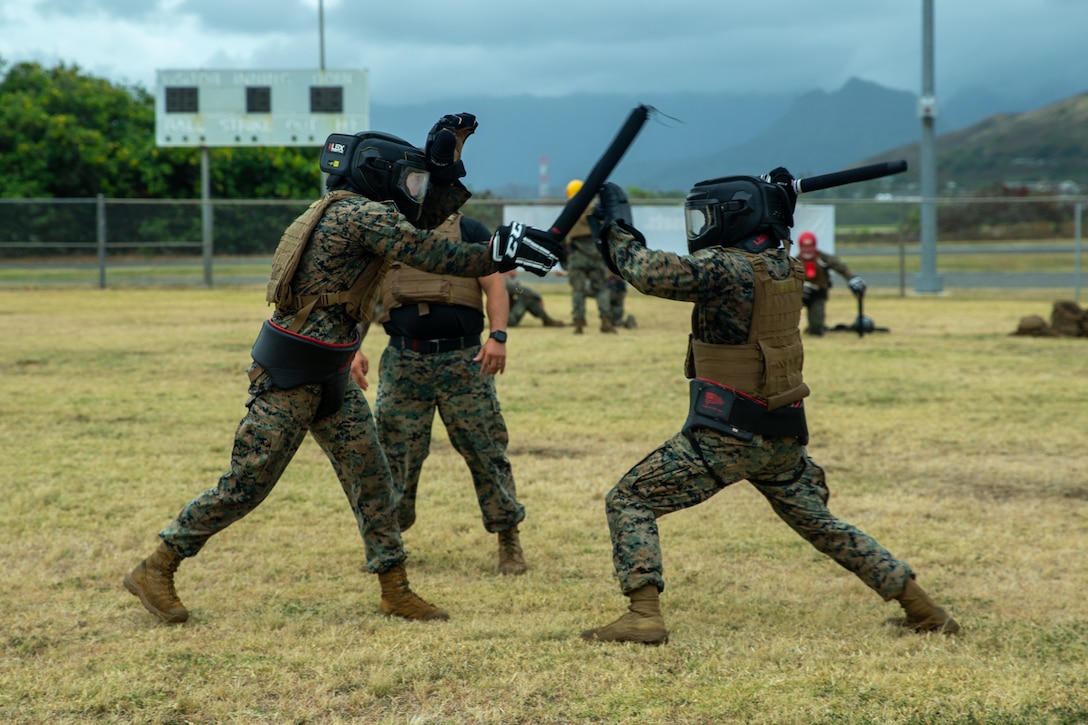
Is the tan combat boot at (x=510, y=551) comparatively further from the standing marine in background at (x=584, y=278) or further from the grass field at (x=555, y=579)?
the standing marine in background at (x=584, y=278)

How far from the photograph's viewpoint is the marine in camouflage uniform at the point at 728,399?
14.6ft

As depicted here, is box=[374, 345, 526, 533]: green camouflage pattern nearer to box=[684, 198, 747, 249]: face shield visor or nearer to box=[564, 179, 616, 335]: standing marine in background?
box=[684, 198, 747, 249]: face shield visor

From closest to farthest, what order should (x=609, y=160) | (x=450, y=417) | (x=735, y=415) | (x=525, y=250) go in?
1. (x=525, y=250)
2. (x=609, y=160)
3. (x=735, y=415)
4. (x=450, y=417)

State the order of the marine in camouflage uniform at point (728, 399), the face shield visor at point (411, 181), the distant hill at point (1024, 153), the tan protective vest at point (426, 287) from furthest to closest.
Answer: the distant hill at point (1024, 153), the tan protective vest at point (426, 287), the face shield visor at point (411, 181), the marine in camouflage uniform at point (728, 399)

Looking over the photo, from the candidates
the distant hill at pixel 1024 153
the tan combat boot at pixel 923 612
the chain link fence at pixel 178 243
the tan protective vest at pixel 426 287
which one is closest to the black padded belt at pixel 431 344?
the tan protective vest at pixel 426 287

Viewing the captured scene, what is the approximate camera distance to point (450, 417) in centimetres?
568

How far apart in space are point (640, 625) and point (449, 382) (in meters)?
1.72

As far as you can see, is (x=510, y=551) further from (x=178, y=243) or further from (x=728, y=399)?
(x=178, y=243)

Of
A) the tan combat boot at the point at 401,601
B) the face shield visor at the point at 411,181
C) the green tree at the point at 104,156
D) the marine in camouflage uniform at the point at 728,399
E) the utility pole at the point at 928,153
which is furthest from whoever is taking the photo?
the green tree at the point at 104,156

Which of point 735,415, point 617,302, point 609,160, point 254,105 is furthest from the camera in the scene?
point 254,105

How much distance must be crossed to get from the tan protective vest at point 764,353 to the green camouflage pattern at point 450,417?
4.92 feet

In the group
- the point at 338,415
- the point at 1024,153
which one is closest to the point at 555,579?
the point at 338,415

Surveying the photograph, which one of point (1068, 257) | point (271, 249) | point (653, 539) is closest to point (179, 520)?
point (653, 539)

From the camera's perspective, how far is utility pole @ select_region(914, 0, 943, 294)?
78.8 ft
